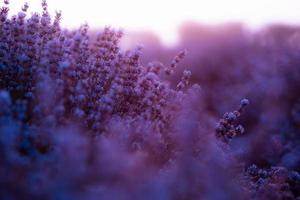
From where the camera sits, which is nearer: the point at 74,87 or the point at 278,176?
the point at 74,87

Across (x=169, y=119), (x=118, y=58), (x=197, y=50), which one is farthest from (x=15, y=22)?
(x=197, y=50)

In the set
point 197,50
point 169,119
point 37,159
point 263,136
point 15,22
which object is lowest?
point 37,159

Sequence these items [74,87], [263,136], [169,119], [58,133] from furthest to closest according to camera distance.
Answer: [263,136]
[169,119]
[74,87]
[58,133]

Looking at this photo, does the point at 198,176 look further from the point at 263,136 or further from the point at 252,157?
the point at 263,136

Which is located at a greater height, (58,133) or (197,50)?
(197,50)

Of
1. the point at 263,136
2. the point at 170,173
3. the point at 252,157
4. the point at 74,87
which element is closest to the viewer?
the point at 170,173

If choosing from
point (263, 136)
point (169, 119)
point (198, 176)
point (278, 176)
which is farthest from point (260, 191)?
point (263, 136)
